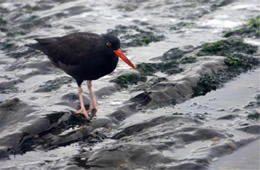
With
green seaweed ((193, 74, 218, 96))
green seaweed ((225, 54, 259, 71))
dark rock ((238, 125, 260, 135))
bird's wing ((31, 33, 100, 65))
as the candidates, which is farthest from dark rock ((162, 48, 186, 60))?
dark rock ((238, 125, 260, 135))

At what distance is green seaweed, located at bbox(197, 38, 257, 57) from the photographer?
8.48 meters

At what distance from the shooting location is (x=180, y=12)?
11.4m

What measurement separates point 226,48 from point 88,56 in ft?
9.42

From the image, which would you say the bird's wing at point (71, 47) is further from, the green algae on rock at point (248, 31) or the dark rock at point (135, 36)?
the green algae on rock at point (248, 31)

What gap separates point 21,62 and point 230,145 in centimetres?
459

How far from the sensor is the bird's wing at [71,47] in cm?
686

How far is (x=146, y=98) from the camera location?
23.3 ft

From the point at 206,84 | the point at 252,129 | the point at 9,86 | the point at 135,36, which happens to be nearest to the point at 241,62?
the point at 206,84

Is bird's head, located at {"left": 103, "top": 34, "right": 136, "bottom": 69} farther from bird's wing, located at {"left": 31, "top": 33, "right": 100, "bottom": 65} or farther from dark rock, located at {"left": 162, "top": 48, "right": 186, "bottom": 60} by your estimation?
dark rock, located at {"left": 162, "top": 48, "right": 186, "bottom": 60}

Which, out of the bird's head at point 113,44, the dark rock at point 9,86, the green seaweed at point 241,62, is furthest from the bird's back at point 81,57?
the green seaweed at point 241,62

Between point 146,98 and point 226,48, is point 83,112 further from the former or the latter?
point 226,48

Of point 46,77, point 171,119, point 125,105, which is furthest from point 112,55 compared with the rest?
point 46,77

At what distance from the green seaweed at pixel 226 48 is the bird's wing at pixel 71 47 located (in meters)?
2.27

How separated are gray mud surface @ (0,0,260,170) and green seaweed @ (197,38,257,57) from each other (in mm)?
17
